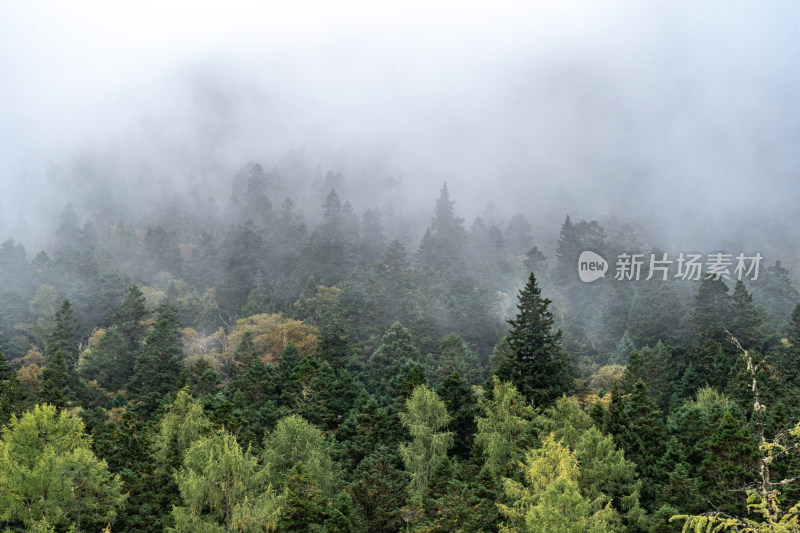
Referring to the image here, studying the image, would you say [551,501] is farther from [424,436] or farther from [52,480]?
[52,480]

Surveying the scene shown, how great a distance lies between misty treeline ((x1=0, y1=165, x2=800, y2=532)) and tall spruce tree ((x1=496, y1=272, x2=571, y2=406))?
0.24m

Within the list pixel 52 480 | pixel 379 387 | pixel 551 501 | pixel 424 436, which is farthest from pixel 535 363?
pixel 52 480

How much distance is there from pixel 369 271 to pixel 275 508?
63.9m

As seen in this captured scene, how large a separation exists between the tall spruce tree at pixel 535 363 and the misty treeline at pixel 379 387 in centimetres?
24

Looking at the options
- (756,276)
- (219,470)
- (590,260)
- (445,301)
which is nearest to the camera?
(219,470)

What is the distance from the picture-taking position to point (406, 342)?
A: 6788cm

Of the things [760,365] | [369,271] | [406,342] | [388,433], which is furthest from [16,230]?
[760,365]

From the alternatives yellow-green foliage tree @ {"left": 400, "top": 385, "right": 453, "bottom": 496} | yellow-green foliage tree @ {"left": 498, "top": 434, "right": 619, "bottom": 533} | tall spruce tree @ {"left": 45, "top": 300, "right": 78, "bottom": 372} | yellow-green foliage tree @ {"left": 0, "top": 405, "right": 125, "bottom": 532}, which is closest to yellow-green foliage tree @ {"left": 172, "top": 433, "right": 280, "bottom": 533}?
yellow-green foliage tree @ {"left": 0, "top": 405, "right": 125, "bottom": 532}

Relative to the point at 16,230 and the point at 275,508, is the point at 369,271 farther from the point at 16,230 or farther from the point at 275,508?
the point at 16,230

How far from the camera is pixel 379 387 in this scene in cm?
6328

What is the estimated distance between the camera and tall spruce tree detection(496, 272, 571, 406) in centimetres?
5369

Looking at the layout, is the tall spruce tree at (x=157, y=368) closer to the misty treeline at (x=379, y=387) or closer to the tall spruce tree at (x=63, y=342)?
the misty treeline at (x=379, y=387)

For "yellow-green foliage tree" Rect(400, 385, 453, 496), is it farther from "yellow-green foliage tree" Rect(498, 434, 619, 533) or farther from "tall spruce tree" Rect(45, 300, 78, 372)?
"tall spruce tree" Rect(45, 300, 78, 372)

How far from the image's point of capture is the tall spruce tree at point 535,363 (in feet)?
176
